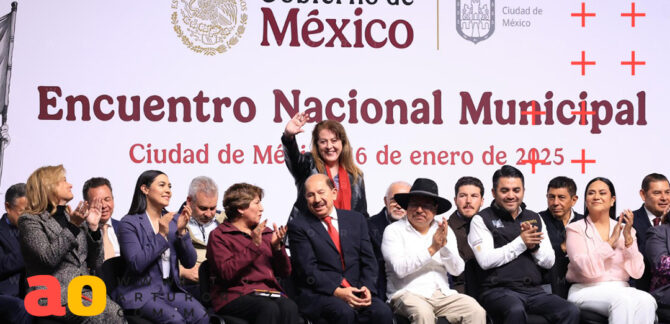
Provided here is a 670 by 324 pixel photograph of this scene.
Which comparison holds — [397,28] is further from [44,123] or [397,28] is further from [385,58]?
[44,123]

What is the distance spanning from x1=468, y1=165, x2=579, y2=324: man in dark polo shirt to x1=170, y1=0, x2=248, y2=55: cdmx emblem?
2.44 m

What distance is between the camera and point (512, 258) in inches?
201

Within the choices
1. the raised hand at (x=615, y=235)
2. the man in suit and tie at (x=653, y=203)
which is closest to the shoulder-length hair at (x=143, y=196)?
the raised hand at (x=615, y=235)

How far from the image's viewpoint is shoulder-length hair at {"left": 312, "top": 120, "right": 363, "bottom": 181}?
5500 millimetres

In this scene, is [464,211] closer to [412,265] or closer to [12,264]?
[412,265]

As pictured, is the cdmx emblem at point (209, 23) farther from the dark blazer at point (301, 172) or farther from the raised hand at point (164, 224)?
the raised hand at point (164, 224)

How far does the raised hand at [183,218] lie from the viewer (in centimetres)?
460

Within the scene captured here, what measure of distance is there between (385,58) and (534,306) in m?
2.46

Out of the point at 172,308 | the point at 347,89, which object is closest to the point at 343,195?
the point at 172,308

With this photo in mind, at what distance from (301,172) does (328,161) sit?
0.66 feet

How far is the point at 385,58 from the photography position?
6.74m

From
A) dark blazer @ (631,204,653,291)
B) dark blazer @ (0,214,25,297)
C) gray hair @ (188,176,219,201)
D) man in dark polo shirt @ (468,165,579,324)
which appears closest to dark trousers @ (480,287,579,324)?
man in dark polo shirt @ (468,165,579,324)

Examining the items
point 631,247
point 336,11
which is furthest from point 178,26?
point 631,247

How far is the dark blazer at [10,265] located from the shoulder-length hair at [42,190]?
23.6 inches
